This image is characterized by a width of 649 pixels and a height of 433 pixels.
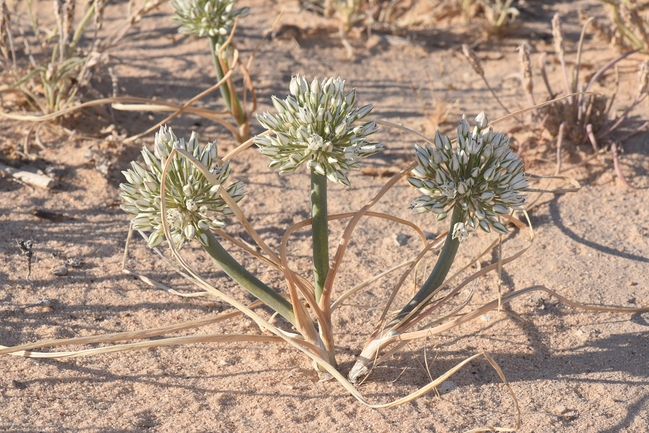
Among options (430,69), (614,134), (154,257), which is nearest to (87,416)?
(154,257)

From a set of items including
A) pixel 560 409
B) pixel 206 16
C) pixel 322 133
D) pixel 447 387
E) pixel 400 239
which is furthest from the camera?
pixel 206 16

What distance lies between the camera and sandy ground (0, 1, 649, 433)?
2.14 meters

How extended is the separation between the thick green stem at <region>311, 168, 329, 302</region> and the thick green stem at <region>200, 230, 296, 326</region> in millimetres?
129

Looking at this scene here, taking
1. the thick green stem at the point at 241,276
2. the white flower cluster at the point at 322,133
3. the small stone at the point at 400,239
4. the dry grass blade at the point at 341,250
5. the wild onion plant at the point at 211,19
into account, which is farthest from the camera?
the wild onion plant at the point at 211,19

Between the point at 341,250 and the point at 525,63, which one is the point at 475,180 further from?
the point at 525,63

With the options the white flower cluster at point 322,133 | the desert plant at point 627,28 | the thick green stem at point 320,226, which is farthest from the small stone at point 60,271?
the desert plant at point 627,28

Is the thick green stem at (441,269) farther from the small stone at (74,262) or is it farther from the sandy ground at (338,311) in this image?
the small stone at (74,262)

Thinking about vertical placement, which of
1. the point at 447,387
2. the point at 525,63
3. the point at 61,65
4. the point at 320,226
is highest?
the point at 525,63

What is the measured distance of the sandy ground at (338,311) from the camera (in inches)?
84.3

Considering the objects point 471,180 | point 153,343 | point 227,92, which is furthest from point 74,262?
point 471,180

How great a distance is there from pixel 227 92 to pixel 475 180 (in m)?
1.80

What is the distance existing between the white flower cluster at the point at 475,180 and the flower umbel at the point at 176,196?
59 centimetres

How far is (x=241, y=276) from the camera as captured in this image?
2072 millimetres

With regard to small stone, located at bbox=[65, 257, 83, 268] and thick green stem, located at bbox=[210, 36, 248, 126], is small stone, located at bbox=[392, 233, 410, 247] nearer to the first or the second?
thick green stem, located at bbox=[210, 36, 248, 126]
